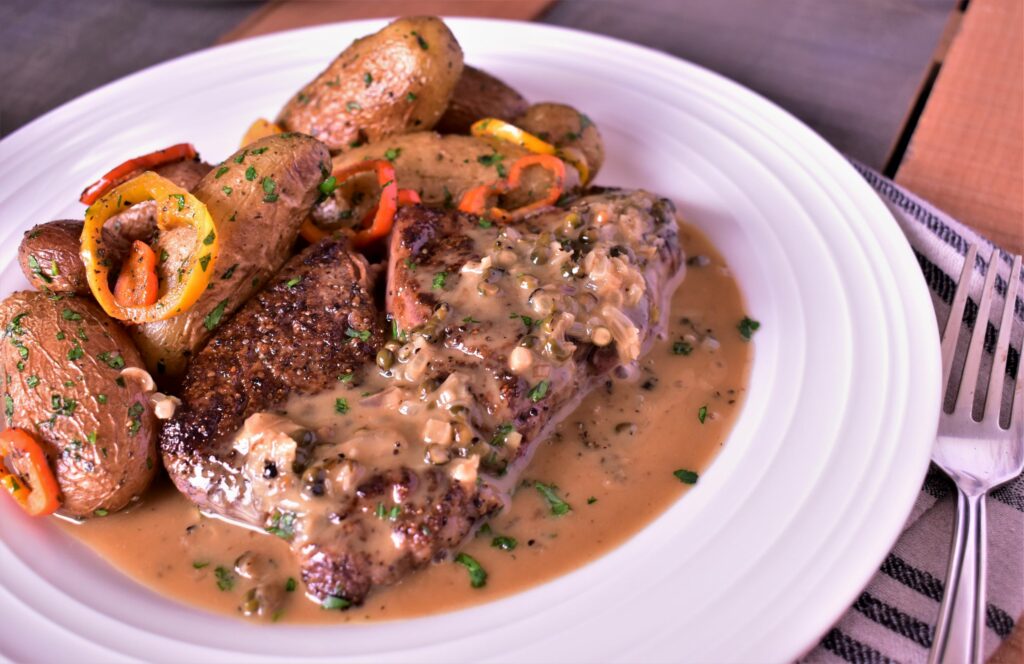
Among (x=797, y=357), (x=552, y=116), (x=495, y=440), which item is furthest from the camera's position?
(x=552, y=116)

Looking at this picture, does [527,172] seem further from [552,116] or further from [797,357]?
[797,357]

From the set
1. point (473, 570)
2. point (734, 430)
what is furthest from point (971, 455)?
point (473, 570)

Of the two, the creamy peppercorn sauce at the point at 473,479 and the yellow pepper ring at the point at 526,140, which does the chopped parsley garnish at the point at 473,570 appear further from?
the yellow pepper ring at the point at 526,140

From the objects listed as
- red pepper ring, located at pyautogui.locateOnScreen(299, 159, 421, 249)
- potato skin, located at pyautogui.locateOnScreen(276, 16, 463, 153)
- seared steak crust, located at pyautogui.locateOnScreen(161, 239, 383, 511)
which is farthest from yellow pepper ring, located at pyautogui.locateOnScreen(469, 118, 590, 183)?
seared steak crust, located at pyautogui.locateOnScreen(161, 239, 383, 511)

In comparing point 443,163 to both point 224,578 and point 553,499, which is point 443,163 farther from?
point 224,578

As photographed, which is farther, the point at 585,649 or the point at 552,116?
the point at 552,116

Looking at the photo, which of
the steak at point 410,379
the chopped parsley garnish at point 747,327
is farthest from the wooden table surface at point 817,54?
the steak at point 410,379

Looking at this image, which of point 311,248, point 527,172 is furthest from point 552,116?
point 311,248
